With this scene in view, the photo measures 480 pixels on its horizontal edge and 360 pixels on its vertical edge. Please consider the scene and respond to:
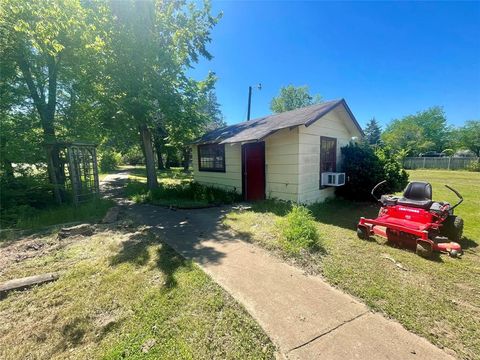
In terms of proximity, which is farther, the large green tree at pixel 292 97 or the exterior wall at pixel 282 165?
the large green tree at pixel 292 97

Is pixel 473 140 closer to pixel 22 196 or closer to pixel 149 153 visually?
pixel 149 153

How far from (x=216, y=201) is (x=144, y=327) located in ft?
20.1

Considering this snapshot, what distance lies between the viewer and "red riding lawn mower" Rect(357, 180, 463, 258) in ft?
12.8

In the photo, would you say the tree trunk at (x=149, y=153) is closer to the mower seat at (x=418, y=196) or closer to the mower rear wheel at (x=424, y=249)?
the mower seat at (x=418, y=196)

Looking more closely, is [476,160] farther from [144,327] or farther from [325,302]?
[144,327]

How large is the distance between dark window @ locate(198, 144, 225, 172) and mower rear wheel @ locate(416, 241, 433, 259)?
24.4 feet

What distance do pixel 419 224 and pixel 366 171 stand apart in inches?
163

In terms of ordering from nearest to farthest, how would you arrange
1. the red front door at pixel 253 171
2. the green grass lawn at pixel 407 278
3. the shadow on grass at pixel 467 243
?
the green grass lawn at pixel 407 278 → the shadow on grass at pixel 467 243 → the red front door at pixel 253 171

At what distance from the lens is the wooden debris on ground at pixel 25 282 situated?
302 centimetres

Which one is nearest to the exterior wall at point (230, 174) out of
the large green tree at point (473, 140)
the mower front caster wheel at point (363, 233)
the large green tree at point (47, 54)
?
the mower front caster wheel at point (363, 233)

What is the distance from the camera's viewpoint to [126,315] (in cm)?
251

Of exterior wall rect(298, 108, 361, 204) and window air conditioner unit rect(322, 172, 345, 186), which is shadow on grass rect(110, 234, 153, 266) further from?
window air conditioner unit rect(322, 172, 345, 186)

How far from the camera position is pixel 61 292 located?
299 cm

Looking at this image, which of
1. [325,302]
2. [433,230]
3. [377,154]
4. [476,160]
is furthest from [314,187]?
[476,160]
